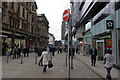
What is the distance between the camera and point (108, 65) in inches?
273

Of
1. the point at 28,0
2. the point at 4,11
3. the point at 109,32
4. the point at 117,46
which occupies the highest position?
the point at 28,0

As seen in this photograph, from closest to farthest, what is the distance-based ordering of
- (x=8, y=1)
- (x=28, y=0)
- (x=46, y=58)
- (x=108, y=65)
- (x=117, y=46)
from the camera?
(x=108, y=65) < (x=46, y=58) < (x=117, y=46) < (x=8, y=1) < (x=28, y=0)

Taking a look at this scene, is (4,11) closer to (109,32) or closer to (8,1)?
(8,1)

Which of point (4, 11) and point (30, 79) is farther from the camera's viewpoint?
point (4, 11)

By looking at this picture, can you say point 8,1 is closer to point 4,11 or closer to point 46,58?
point 4,11

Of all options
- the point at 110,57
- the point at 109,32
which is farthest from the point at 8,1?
the point at 110,57

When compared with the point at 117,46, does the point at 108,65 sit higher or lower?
lower

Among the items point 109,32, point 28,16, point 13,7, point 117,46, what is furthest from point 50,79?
point 28,16

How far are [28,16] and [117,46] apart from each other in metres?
30.8

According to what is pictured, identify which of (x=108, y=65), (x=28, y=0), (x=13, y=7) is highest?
(x=28, y=0)

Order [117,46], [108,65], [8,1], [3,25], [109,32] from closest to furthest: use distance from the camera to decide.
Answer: [108,65], [117,46], [109,32], [3,25], [8,1]

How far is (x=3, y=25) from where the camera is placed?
2211 centimetres

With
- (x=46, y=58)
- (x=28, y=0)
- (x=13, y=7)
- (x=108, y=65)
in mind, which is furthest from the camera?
(x=28, y=0)

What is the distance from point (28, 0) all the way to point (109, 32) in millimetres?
29877
